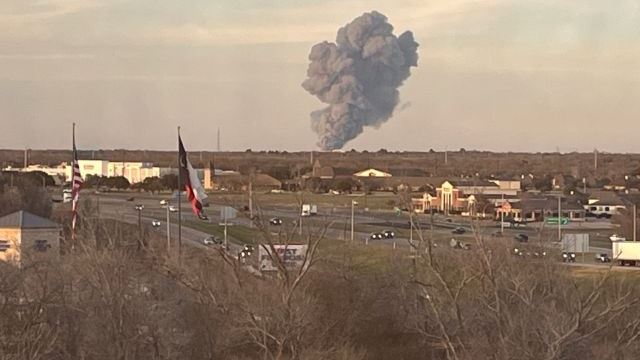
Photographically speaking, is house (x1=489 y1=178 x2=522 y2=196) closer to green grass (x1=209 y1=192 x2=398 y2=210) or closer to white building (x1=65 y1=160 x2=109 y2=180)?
green grass (x1=209 y1=192 x2=398 y2=210)

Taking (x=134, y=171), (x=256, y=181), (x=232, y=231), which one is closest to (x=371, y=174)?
(x=256, y=181)

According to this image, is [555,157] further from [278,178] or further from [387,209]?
[387,209]

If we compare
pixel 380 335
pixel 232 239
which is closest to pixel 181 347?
pixel 380 335

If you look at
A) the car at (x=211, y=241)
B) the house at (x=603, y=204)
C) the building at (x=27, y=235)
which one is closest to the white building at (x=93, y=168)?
the house at (x=603, y=204)

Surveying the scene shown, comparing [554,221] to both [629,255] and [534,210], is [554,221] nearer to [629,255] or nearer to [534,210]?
[534,210]

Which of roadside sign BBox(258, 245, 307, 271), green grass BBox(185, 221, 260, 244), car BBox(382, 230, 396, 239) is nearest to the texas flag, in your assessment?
roadside sign BBox(258, 245, 307, 271)

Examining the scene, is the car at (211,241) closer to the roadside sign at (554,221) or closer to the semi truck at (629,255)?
the semi truck at (629,255)

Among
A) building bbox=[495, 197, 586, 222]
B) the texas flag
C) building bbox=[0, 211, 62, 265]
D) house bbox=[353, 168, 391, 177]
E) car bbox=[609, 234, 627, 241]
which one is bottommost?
car bbox=[609, 234, 627, 241]

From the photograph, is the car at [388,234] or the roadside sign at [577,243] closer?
the roadside sign at [577,243]
